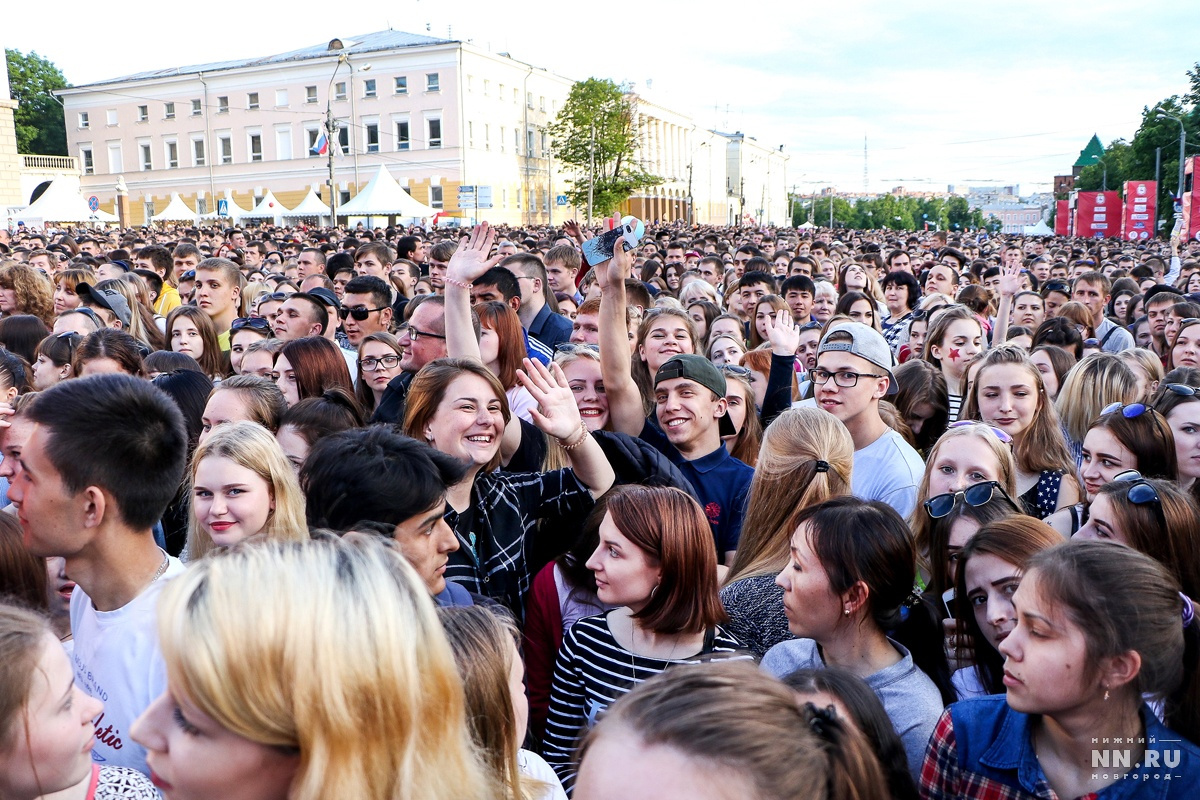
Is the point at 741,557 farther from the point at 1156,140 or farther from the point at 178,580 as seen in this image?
the point at 1156,140

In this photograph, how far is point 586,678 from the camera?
10.00ft

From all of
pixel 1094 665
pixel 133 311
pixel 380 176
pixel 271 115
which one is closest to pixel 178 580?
pixel 1094 665

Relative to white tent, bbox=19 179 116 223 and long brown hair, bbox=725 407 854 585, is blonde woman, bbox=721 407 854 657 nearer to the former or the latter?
long brown hair, bbox=725 407 854 585

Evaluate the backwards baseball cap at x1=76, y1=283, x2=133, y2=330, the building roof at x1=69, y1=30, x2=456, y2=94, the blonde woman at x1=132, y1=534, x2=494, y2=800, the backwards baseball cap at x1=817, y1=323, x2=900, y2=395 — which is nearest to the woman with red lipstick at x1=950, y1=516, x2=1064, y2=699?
the backwards baseball cap at x1=817, y1=323, x2=900, y2=395

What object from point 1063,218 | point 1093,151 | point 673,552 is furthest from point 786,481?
point 1093,151

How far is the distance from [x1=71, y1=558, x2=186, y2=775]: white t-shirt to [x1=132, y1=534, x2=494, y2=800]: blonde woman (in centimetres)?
81

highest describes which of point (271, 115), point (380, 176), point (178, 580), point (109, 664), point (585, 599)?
point (271, 115)

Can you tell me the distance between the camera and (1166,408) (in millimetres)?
4762

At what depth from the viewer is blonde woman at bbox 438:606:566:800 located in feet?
7.37

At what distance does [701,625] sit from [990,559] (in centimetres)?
99

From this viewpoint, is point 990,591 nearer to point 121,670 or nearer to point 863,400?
point 863,400

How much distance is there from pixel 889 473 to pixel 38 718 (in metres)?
3.71

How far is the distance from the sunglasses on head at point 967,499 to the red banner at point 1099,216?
53.4m

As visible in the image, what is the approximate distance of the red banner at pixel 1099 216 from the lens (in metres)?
50.6
